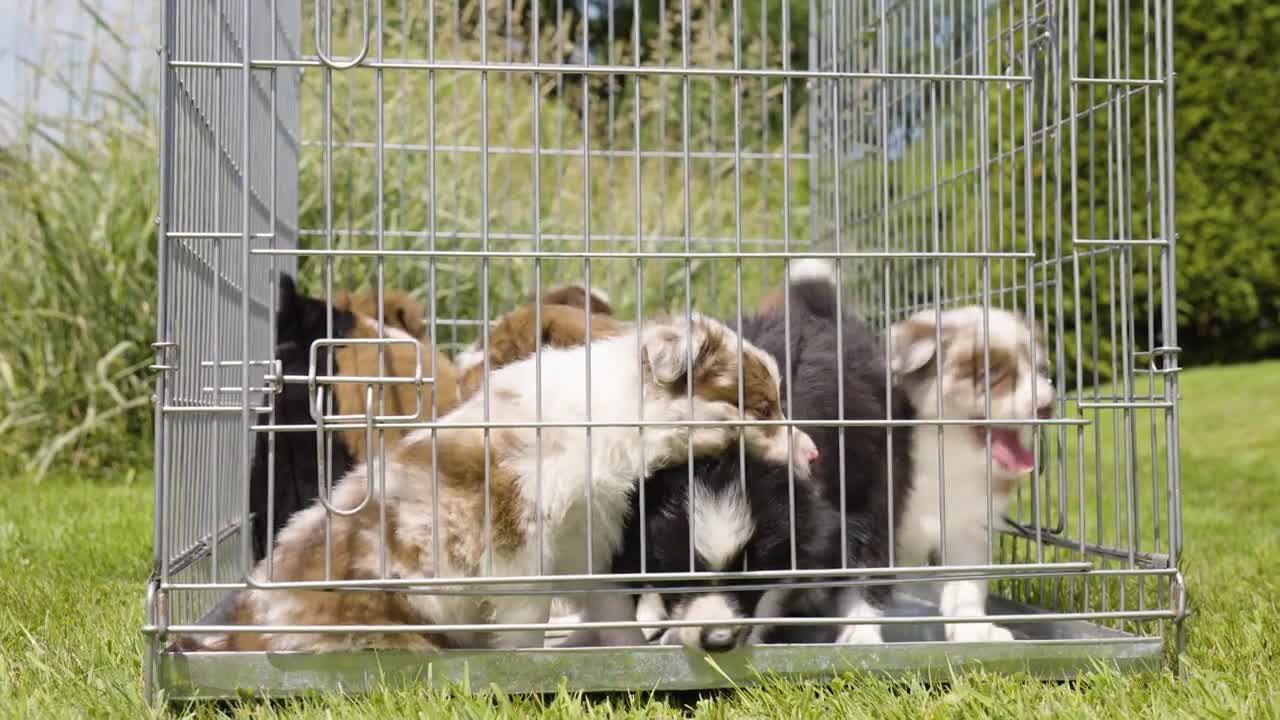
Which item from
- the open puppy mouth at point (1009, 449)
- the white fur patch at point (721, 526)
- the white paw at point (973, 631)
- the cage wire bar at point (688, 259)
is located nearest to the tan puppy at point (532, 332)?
the cage wire bar at point (688, 259)

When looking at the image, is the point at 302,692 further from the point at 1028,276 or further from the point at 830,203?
the point at 830,203

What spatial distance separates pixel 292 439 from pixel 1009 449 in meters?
1.88

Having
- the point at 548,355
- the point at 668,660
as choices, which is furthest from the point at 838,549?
the point at 548,355

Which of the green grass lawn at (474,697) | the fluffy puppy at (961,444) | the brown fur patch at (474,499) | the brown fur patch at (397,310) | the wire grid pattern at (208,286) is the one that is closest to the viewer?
the green grass lawn at (474,697)

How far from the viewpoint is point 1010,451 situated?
3.15m

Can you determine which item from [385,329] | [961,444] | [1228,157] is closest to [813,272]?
[961,444]

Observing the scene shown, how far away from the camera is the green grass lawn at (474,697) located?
2203 mm

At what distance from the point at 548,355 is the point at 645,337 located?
24 centimetres

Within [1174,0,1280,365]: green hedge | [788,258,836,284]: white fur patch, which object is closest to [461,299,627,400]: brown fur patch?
[788,258,836,284]: white fur patch

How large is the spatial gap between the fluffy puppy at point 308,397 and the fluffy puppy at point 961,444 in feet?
3.89

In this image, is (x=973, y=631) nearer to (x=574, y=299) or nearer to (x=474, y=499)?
(x=474, y=499)

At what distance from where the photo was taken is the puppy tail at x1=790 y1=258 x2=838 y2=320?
140 inches

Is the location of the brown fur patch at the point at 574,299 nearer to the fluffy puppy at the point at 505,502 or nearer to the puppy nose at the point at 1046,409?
the fluffy puppy at the point at 505,502

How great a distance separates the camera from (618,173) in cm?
787
